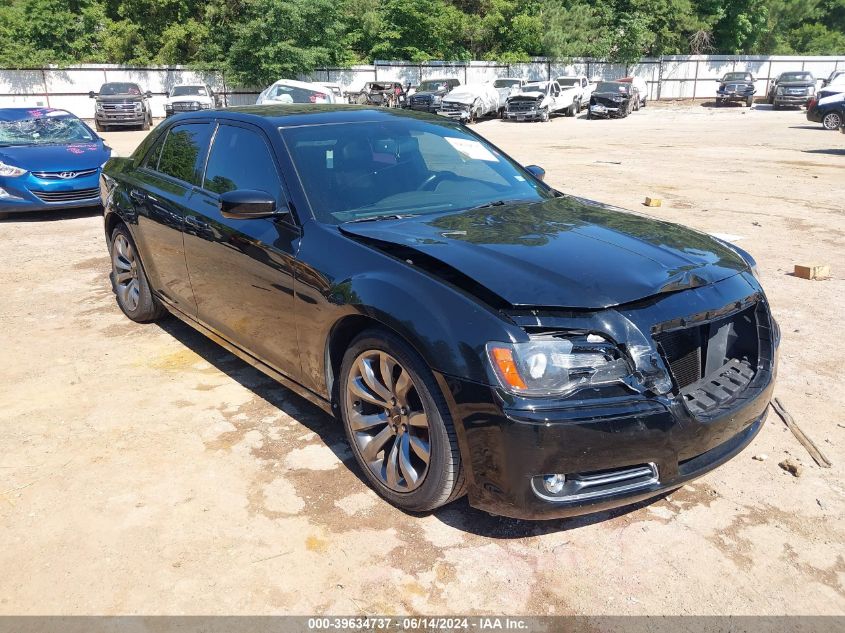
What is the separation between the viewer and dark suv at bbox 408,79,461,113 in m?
30.2

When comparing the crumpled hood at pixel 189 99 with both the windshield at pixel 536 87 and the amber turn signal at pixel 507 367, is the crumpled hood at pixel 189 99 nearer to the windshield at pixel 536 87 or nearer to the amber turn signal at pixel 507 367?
the windshield at pixel 536 87

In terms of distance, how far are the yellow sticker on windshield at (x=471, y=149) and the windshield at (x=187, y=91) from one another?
29184 mm

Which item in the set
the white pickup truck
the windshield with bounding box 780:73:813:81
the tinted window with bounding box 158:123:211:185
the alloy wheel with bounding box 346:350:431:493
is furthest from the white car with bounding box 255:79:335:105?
the windshield with bounding box 780:73:813:81

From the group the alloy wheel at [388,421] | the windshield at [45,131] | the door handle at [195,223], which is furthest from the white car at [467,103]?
the alloy wheel at [388,421]

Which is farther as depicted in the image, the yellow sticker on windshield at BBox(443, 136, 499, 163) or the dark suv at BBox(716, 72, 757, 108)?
the dark suv at BBox(716, 72, 757, 108)

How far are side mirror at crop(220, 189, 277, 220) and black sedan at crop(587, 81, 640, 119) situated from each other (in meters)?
31.8

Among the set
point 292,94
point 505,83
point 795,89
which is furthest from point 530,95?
point 795,89

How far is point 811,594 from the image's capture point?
265 centimetres

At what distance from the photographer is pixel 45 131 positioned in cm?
1109

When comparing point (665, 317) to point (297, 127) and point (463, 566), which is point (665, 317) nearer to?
point (463, 566)

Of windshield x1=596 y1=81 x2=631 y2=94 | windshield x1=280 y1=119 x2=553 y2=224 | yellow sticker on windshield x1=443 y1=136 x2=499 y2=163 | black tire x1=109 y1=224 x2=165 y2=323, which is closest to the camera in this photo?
windshield x1=280 y1=119 x2=553 y2=224

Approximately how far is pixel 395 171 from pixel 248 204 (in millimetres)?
896

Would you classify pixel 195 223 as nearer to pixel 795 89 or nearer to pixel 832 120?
pixel 832 120

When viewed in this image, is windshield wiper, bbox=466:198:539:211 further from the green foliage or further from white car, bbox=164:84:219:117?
the green foliage
